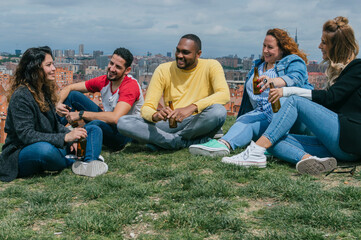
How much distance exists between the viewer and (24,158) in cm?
426

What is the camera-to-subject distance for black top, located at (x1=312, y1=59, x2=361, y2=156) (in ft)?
13.5

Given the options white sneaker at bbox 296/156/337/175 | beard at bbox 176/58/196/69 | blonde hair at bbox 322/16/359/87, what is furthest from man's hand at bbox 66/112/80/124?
blonde hair at bbox 322/16/359/87

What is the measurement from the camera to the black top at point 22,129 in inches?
164

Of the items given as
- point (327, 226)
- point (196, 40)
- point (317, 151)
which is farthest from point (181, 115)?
point (327, 226)

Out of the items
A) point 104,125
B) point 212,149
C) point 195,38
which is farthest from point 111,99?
point 212,149

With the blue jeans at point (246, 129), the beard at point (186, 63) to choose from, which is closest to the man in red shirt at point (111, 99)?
the beard at point (186, 63)

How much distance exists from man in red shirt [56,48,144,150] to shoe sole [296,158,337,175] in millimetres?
2628

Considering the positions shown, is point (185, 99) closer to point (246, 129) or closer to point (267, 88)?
point (246, 129)

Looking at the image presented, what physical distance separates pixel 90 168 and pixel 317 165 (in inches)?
98.5

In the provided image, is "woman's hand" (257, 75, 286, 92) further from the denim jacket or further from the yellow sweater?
the yellow sweater

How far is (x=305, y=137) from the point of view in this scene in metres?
4.66

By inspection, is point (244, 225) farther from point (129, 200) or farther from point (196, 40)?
point (196, 40)

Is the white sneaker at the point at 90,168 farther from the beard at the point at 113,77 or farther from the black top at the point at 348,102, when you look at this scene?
the black top at the point at 348,102

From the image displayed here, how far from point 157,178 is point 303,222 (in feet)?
5.92
